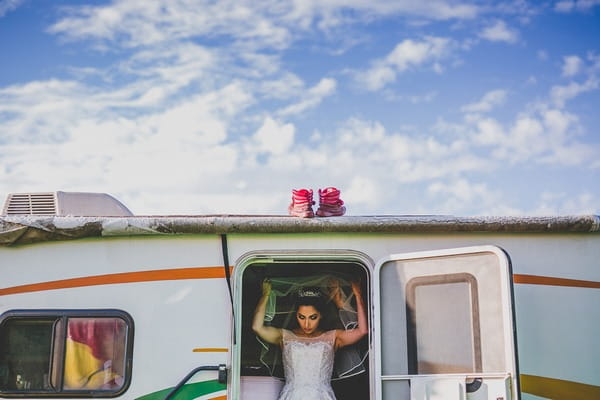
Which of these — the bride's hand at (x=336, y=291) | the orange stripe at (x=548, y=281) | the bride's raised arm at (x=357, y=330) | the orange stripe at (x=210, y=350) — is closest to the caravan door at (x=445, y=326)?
the orange stripe at (x=548, y=281)

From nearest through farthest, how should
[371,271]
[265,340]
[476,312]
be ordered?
1. [476,312]
2. [371,271]
3. [265,340]

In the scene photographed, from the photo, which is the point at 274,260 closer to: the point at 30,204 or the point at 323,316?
the point at 323,316

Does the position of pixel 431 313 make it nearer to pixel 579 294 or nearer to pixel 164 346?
pixel 579 294

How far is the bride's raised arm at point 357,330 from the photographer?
5828 millimetres

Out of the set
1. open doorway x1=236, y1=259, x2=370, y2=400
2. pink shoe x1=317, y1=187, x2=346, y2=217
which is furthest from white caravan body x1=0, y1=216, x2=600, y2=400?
open doorway x1=236, y1=259, x2=370, y2=400

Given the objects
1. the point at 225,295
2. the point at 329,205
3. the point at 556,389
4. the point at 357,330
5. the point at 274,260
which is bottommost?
the point at 556,389

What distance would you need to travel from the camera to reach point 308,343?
6223 mm

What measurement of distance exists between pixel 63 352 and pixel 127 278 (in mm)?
704

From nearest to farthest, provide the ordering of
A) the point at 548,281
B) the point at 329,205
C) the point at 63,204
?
1. the point at 548,281
2. the point at 329,205
3. the point at 63,204

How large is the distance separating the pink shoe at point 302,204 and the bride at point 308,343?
1059 millimetres

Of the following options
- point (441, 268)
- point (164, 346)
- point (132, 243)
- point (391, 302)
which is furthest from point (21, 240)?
point (441, 268)

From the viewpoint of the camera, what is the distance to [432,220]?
16.7 feet

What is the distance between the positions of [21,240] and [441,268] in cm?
309

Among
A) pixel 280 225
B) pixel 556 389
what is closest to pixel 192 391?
pixel 280 225
